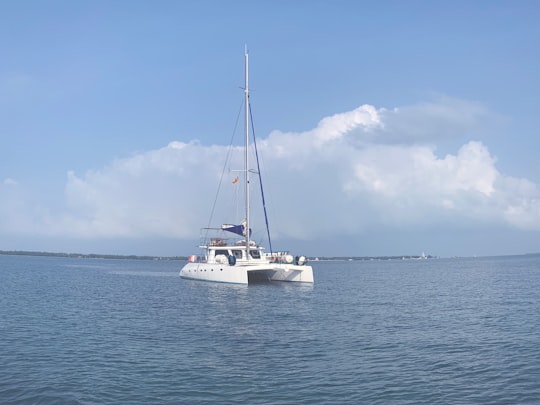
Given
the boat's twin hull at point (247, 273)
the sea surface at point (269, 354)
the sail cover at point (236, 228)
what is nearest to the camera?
the sea surface at point (269, 354)

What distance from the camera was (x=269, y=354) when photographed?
20.2 meters

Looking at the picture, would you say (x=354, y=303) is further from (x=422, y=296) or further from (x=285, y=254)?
(x=285, y=254)

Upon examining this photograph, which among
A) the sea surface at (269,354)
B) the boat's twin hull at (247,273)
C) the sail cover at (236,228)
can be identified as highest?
the sail cover at (236,228)

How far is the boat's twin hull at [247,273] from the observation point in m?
51.0

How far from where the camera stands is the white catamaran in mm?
53281

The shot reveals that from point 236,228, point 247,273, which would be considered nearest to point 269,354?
point 247,273

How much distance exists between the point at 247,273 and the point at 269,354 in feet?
112

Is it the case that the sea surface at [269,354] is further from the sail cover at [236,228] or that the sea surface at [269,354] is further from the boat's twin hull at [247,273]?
the sail cover at [236,228]

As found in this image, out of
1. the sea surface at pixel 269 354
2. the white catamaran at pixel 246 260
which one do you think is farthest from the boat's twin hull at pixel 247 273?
the sea surface at pixel 269 354

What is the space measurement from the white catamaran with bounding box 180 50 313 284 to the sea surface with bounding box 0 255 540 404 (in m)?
16.1

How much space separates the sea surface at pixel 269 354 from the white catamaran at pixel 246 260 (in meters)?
16.1

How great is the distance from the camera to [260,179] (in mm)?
59219

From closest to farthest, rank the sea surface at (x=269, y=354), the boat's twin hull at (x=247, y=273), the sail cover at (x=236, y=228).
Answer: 1. the sea surface at (x=269, y=354)
2. the boat's twin hull at (x=247, y=273)
3. the sail cover at (x=236, y=228)

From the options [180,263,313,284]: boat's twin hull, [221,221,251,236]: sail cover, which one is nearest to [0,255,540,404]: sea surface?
[180,263,313,284]: boat's twin hull
